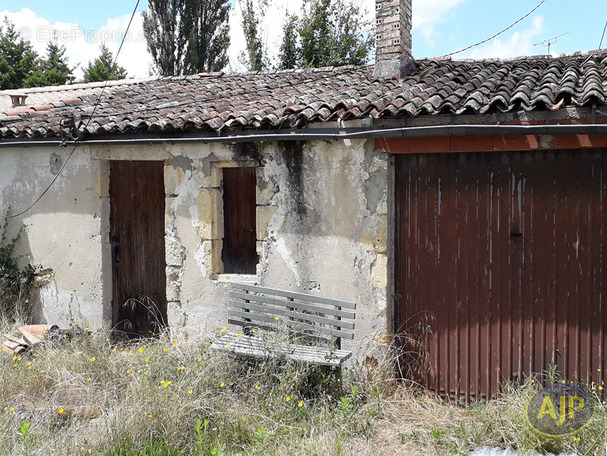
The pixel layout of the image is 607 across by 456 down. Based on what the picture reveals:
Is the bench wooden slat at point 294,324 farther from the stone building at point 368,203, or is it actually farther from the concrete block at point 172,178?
the concrete block at point 172,178

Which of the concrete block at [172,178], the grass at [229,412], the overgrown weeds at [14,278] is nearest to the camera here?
the grass at [229,412]

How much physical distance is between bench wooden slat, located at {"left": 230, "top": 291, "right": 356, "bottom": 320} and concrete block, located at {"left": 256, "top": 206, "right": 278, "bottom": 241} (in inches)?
28.0

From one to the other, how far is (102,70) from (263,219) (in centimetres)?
2195

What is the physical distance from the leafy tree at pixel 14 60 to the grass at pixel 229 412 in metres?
22.2

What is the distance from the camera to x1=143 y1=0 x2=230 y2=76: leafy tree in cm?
2097

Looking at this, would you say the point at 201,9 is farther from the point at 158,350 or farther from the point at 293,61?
the point at 158,350

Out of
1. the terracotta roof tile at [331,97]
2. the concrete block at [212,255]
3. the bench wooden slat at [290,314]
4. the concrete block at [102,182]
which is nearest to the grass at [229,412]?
the bench wooden slat at [290,314]

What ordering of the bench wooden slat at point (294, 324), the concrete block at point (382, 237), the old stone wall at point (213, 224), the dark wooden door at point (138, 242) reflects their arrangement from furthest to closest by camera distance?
the dark wooden door at point (138, 242)
the old stone wall at point (213, 224)
the concrete block at point (382, 237)
the bench wooden slat at point (294, 324)

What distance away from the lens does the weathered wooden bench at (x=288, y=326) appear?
5195 mm

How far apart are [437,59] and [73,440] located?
6801mm

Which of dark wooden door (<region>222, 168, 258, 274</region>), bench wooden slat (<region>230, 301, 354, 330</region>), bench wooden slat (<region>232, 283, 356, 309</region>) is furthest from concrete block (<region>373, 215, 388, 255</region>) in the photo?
dark wooden door (<region>222, 168, 258, 274</region>)

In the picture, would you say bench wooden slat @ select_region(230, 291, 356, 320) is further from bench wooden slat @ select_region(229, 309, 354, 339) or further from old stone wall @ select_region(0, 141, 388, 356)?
old stone wall @ select_region(0, 141, 388, 356)

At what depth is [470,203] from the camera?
539 cm

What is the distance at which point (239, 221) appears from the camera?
6723 millimetres
